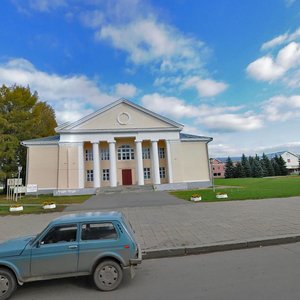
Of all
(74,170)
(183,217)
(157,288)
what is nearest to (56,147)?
(74,170)

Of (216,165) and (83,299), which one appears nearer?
(83,299)

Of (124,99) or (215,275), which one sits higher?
(124,99)

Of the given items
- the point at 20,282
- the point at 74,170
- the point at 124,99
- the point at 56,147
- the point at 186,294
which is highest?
the point at 124,99

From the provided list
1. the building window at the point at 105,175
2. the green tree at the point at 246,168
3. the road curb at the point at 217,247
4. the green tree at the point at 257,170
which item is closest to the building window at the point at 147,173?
the building window at the point at 105,175

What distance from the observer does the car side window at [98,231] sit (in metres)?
4.89

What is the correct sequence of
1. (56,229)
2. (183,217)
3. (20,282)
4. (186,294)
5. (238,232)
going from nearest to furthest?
(186,294)
(20,282)
(56,229)
(238,232)
(183,217)

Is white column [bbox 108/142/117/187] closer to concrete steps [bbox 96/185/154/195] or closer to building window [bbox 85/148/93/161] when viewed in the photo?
concrete steps [bbox 96/185/154/195]

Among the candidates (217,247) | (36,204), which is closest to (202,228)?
(217,247)

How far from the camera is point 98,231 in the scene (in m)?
4.96

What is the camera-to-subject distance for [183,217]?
466 inches

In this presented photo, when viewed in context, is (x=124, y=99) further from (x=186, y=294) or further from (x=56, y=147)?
(x=186, y=294)

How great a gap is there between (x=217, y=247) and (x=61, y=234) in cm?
409

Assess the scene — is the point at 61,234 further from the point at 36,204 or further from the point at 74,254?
the point at 36,204

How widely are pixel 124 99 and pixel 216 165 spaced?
90.1m
